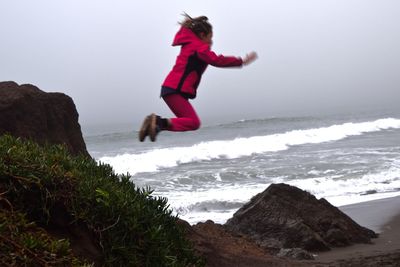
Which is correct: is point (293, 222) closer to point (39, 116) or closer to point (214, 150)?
point (39, 116)

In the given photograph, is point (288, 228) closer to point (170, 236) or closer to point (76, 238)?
point (170, 236)

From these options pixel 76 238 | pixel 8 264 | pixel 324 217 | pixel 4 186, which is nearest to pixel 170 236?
pixel 76 238

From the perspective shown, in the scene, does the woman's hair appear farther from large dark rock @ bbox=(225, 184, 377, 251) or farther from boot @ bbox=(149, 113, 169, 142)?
large dark rock @ bbox=(225, 184, 377, 251)

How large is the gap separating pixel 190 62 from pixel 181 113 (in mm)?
541

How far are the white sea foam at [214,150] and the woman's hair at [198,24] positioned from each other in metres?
17.4

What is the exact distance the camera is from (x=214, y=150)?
109ft

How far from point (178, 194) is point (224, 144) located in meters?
19.8

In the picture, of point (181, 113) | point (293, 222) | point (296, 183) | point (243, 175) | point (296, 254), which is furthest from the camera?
point (243, 175)

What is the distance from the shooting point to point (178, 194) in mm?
16516

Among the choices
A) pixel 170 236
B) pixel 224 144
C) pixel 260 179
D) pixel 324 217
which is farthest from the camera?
pixel 224 144

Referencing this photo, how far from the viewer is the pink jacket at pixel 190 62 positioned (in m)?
5.01

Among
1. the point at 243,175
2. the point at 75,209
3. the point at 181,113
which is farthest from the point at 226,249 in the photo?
the point at 243,175

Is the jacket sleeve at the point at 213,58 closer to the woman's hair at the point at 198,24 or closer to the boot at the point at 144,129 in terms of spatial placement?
the woman's hair at the point at 198,24

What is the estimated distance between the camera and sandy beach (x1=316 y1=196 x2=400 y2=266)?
25.0 feet
